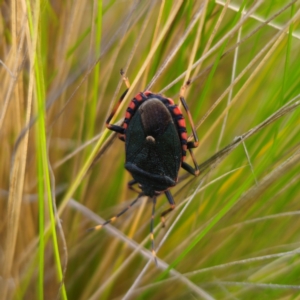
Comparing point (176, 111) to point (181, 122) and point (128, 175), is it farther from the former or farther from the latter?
point (128, 175)

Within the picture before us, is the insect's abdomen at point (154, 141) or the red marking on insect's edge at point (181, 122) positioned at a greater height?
the red marking on insect's edge at point (181, 122)

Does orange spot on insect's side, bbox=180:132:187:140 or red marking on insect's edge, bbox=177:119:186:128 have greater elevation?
red marking on insect's edge, bbox=177:119:186:128

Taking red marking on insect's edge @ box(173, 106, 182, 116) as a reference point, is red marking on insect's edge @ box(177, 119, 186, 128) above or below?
below

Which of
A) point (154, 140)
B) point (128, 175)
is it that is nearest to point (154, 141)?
point (154, 140)

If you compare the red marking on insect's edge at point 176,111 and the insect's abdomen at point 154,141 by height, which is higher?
the red marking on insect's edge at point 176,111

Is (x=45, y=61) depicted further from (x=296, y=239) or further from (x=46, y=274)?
(x=296, y=239)

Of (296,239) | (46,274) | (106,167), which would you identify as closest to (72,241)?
(46,274)
